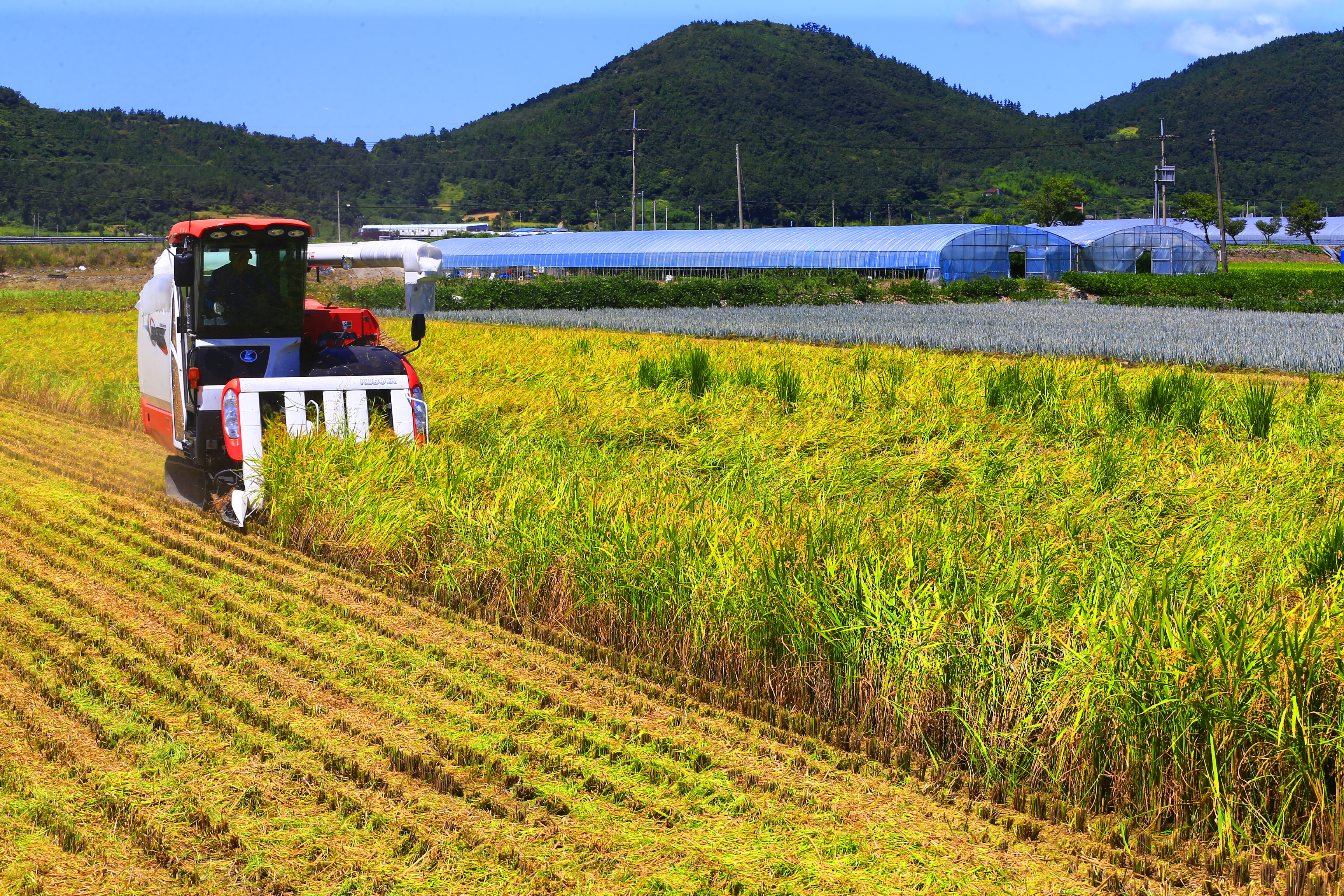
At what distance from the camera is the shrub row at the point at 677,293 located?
4078cm

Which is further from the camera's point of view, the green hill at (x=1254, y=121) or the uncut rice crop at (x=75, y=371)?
the green hill at (x=1254, y=121)

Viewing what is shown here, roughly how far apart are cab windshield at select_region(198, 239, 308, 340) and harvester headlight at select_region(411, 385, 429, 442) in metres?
1.26

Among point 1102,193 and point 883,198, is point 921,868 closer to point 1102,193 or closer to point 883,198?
point 883,198

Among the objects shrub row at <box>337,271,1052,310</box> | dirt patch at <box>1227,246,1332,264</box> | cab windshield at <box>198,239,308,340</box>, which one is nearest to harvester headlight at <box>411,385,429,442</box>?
cab windshield at <box>198,239,308,340</box>

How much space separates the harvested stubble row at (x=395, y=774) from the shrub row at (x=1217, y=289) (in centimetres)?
3801

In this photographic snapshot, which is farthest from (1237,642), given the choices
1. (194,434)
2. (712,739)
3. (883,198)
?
(883,198)

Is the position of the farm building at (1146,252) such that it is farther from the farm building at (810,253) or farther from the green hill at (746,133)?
the green hill at (746,133)

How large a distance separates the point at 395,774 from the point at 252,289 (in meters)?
6.00

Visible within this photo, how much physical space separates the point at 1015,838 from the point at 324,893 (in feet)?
7.90

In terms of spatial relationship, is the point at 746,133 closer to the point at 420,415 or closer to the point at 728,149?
the point at 728,149

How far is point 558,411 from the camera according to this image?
11680 millimetres

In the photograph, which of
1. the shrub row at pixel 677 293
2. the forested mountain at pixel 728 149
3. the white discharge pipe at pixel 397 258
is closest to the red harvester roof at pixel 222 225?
the white discharge pipe at pixel 397 258

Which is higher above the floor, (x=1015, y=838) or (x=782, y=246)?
(x=782, y=246)

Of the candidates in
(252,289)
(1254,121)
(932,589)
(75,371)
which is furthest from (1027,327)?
(1254,121)
